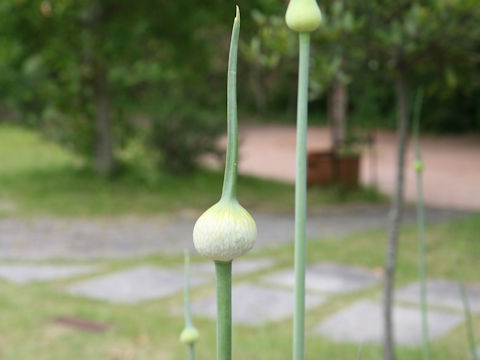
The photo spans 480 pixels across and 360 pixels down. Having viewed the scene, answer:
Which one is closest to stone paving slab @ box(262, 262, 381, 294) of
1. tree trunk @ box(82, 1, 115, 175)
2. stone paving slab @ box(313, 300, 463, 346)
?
stone paving slab @ box(313, 300, 463, 346)

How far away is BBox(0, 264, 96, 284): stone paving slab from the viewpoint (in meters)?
4.37

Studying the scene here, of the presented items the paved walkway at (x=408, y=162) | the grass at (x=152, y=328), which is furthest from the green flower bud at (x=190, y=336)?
the paved walkway at (x=408, y=162)

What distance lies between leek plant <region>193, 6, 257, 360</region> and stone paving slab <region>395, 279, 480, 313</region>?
3485 mm

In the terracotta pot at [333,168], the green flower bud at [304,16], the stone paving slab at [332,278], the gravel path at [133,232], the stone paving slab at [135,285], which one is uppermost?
the green flower bud at [304,16]

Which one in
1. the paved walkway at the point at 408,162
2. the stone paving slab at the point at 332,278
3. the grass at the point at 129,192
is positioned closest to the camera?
the stone paving slab at the point at 332,278

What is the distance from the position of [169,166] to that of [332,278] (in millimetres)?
4680

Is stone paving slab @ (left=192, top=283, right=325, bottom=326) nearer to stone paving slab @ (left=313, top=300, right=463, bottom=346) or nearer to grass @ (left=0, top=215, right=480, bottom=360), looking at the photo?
grass @ (left=0, top=215, right=480, bottom=360)

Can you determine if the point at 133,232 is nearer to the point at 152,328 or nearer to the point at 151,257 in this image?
the point at 151,257

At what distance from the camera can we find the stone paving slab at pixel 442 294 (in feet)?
12.3

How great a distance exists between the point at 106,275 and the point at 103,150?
3.95 metres

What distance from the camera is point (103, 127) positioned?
8.15 meters

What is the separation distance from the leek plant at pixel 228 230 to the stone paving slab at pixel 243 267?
4.12 m

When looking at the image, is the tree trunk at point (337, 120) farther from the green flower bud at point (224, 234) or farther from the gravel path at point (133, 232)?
the green flower bud at point (224, 234)

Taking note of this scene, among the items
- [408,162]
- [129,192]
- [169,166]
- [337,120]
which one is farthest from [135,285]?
[408,162]
